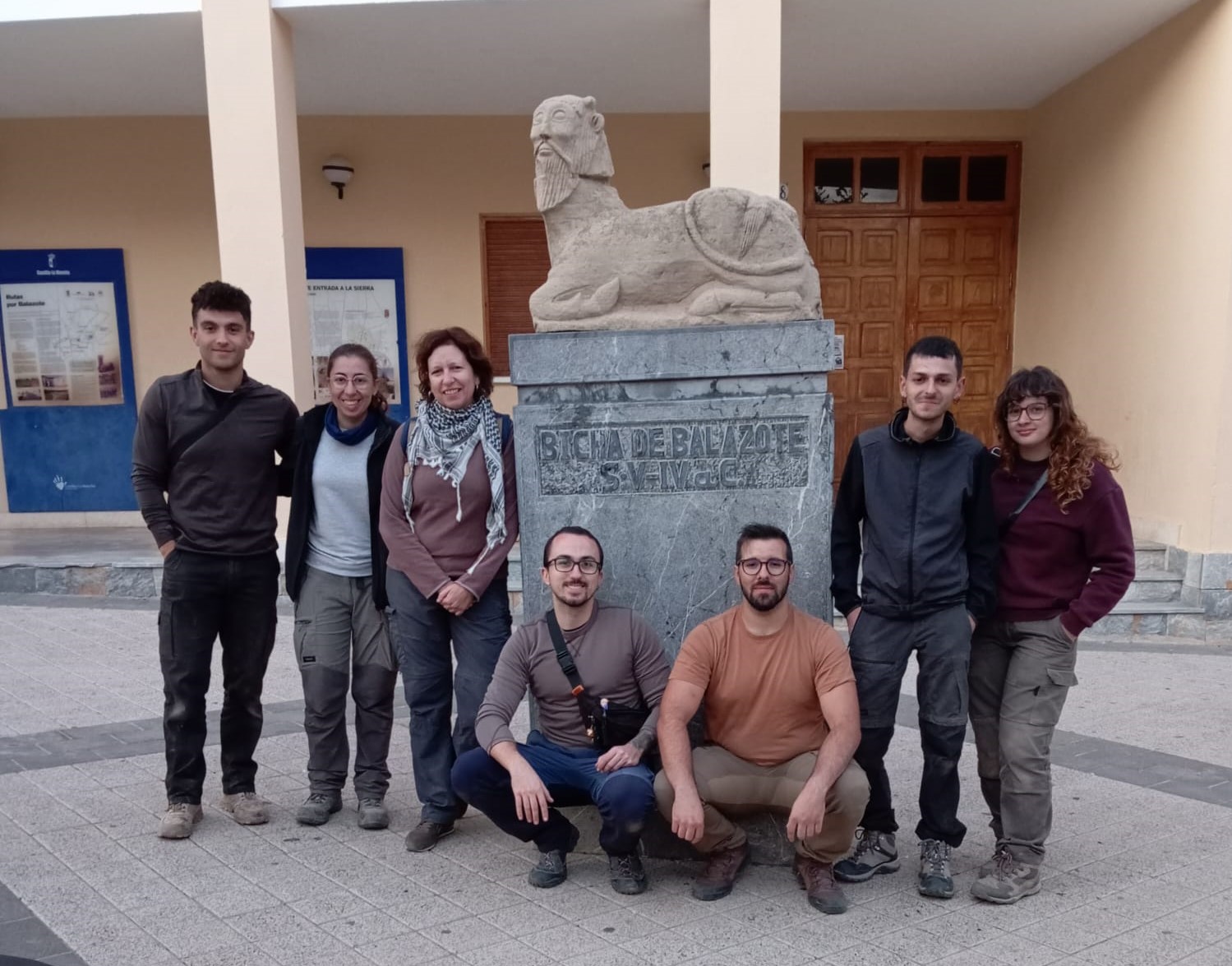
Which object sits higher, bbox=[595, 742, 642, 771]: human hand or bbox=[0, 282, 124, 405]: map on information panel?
bbox=[0, 282, 124, 405]: map on information panel

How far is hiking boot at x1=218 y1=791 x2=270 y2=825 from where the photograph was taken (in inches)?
141

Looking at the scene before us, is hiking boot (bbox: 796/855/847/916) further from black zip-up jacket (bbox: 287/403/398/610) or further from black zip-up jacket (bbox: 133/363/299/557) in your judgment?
black zip-up jacket (bbox: 133/363/299/557)

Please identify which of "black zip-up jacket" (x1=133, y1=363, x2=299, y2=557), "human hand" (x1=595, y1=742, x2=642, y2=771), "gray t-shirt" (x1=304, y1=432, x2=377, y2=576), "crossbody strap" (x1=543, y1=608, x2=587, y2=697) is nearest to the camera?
"human hand" (x1=595, y1=742, x2=642, y2=771)

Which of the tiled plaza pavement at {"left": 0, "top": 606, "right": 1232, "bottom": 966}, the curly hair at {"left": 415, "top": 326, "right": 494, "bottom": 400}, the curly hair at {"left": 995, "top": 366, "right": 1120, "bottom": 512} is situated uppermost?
the curly hair at {"left": 415, "top": 326, "right": 494, "bottom": 400}

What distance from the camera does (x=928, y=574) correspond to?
2951mm

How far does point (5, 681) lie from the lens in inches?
211

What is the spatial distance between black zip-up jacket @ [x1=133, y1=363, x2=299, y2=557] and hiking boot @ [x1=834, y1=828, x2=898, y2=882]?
7.36 ft

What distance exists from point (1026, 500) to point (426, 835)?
87.3 inches

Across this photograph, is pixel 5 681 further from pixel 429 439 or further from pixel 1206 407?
pixel 1206 407

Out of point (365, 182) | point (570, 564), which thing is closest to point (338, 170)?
point (365, 182)

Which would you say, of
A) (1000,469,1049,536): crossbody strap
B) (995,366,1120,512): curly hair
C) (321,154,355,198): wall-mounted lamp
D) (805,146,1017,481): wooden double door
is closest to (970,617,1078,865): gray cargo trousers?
(1000,469,1049,536): crossbody strap

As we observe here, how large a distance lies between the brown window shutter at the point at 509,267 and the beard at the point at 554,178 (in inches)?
199

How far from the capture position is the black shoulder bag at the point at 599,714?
3.07 m

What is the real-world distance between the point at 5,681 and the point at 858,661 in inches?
182
